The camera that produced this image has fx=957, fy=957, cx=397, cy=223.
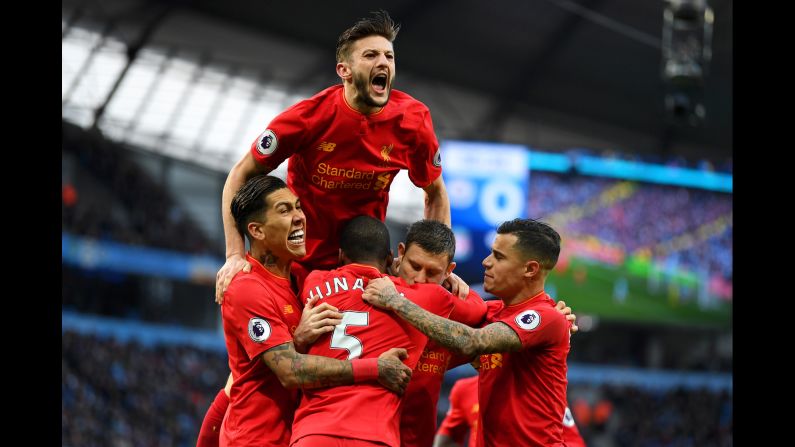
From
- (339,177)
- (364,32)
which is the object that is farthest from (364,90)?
(339,177)

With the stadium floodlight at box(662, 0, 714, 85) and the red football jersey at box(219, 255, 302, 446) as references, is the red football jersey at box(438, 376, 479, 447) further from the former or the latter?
the stadium floodlight at box(662, 0, 714, 85)

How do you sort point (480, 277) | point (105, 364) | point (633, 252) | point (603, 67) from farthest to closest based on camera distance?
point (603, 67)
point (633, 252)
point (105, 364)
point (480, 277)

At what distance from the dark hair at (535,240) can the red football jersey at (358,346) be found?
19.8 inches

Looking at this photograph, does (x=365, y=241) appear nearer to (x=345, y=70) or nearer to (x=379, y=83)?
(x=379, y=83)

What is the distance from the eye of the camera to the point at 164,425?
22.2 m

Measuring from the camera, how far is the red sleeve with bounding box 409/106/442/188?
552 cm

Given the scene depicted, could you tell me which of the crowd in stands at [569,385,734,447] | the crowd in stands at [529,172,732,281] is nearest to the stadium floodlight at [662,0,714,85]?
the crowd in stands at [529,172,732,281]

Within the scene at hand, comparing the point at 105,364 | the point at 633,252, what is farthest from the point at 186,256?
the point at 633,252

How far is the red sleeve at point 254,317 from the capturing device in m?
4.52

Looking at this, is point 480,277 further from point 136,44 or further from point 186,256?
point 136,44

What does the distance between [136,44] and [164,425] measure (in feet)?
38.6

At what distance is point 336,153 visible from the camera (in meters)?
5.27

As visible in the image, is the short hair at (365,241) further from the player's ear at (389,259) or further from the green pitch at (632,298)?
the green pitch at (632,298)

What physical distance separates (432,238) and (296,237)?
2.26 ft
